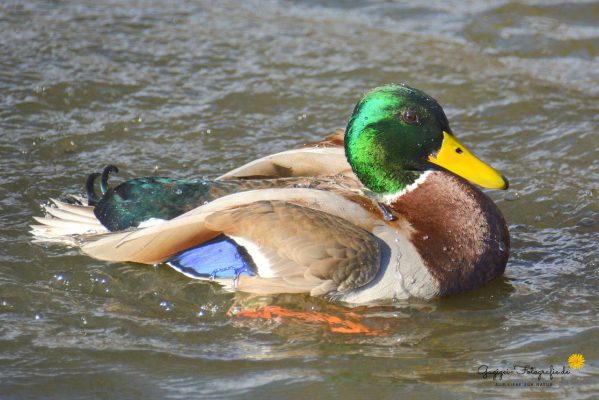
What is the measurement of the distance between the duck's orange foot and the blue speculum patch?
21cm

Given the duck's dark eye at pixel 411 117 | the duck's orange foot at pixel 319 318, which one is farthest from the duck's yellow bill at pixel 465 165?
the duck's orange foot at pixel 319 318

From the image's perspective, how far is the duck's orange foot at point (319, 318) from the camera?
537cm

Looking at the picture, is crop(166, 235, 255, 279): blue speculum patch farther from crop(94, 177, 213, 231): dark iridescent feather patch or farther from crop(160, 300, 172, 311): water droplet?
crop(94, 177, 213, 231): dark iridescent feather patch

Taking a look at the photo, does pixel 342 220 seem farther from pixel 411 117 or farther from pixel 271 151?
pixel 271 151

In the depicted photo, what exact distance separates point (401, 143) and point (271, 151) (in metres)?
2.30

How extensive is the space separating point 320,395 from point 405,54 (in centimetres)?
553

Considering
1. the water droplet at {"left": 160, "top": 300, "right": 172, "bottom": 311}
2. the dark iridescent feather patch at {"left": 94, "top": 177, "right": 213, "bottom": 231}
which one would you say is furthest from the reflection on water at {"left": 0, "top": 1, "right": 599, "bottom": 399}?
the dark iridescent feather patch at {"left": 94, "top": 177, "right": 213, "bottom": 231}

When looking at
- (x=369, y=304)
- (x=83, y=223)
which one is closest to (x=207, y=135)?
(x=83, y=223)

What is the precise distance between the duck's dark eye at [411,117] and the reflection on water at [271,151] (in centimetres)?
102

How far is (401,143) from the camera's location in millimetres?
5801

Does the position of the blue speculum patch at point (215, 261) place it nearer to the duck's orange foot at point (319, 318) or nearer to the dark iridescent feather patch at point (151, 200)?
the duck's orange foot at point (319, 318)

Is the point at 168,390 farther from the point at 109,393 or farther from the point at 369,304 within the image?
the point at 369,304

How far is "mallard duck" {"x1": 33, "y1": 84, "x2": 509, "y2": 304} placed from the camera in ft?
17.7

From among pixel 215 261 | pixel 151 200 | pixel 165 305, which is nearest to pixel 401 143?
pixel 215 261
